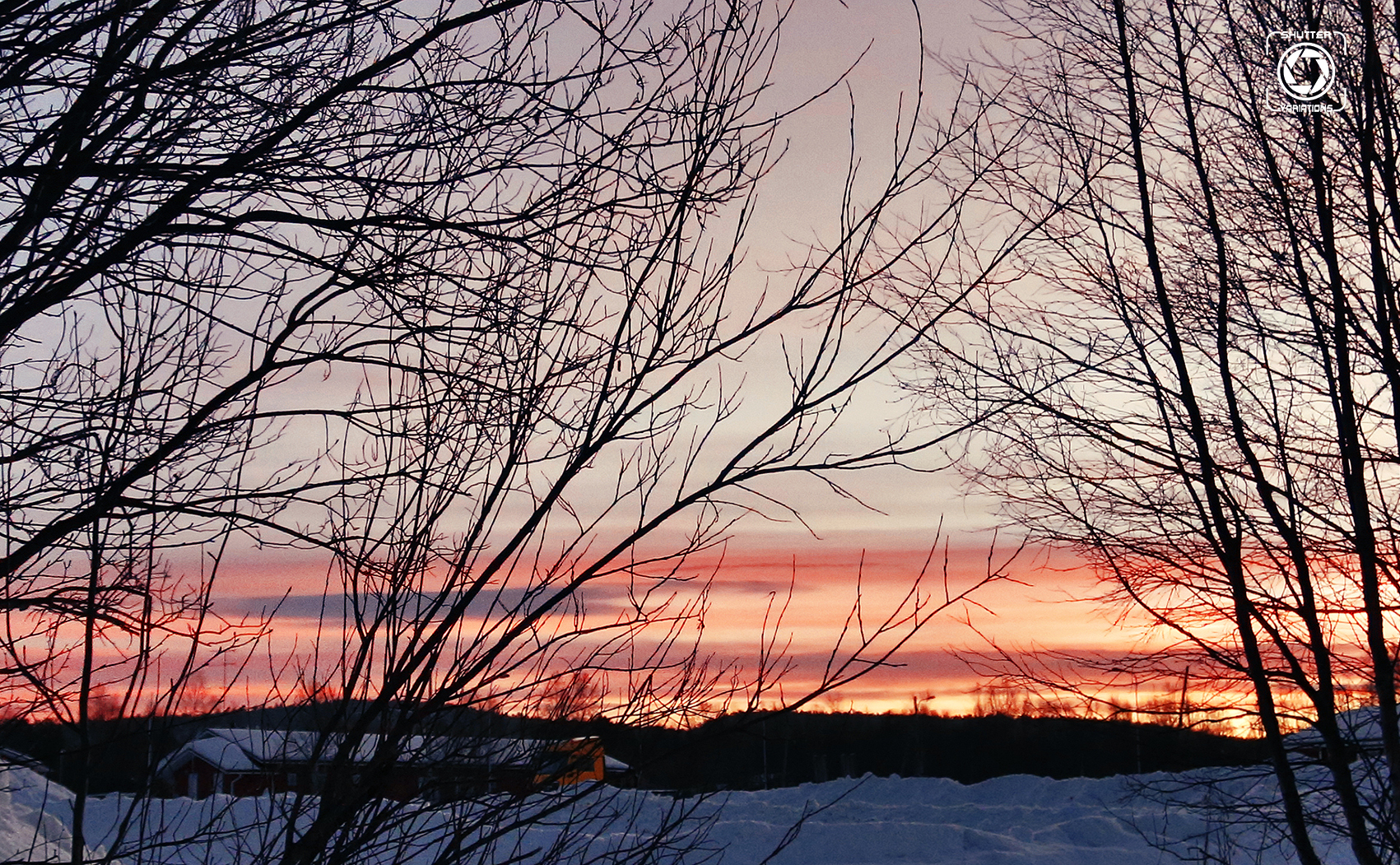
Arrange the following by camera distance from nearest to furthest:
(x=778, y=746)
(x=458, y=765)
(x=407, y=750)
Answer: (x=407, y=750)
(x=458, y=765)
(x=778, y=746)

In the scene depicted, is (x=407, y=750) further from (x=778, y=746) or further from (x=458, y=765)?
(x=778, y=746)

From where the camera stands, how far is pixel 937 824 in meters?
24.2

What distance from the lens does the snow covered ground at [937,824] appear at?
7.04 m

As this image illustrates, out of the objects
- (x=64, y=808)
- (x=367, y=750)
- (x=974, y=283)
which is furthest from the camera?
(x=64, y=808)

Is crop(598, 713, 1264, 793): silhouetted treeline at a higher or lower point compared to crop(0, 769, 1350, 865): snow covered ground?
higher

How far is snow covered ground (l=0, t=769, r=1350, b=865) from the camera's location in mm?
7043

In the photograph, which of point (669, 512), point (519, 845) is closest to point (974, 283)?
point (669, 512)

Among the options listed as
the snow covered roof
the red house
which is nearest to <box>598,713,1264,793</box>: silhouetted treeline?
the red house

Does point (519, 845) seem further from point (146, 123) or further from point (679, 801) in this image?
point (146, 123)

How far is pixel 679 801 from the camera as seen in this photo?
116 inches

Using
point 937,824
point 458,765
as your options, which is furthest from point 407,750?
point 937,824

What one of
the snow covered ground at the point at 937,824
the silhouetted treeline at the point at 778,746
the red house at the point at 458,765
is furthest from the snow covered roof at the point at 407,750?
the silhouetted treeline at the point at 778,746

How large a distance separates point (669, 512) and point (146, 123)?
6.02 feet

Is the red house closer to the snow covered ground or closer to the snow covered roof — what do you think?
the snow covered roof
